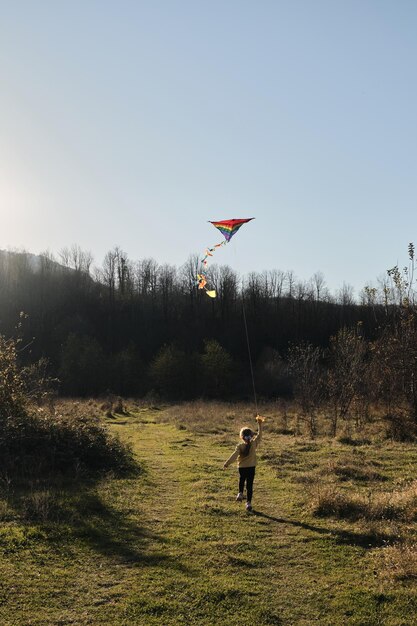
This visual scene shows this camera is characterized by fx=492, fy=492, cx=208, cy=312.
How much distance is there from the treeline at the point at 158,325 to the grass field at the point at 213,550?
148ft

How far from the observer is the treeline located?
58.8 metres

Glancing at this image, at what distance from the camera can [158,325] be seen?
80.8m

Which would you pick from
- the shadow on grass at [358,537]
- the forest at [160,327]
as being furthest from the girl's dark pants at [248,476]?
the forest at [160,327]

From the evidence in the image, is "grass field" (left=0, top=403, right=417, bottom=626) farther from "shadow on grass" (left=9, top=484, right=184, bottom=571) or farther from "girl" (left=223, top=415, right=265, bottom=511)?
"girl" (left=223, top=415, right=265, bottom=511)

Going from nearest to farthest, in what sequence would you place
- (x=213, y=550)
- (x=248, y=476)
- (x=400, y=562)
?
(x=400, y=562), (x=213, y=550), (x=248, y=476)

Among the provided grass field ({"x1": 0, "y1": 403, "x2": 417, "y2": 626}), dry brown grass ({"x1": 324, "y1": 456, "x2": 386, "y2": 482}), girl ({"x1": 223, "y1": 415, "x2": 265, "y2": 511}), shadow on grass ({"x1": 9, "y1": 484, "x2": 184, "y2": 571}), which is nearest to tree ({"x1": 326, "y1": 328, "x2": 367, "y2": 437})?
dry brown grass ({"x1": 324, "y1": 456, "x2": 386, "y2": 482})

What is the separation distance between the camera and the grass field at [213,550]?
5.93 metres

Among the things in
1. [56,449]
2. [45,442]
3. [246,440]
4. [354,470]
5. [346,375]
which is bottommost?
[354,470]

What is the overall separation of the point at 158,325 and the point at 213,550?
73370mm

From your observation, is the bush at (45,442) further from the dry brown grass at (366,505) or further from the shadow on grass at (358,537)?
the shadow on grass at (358,537)

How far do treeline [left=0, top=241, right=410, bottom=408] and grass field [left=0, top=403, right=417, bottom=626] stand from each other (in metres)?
45.0

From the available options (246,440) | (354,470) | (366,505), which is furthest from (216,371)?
(366,505)

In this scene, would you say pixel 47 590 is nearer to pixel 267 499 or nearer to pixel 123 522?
pixel 123 522

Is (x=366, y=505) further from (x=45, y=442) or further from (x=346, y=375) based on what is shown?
(x=346, y=375)
